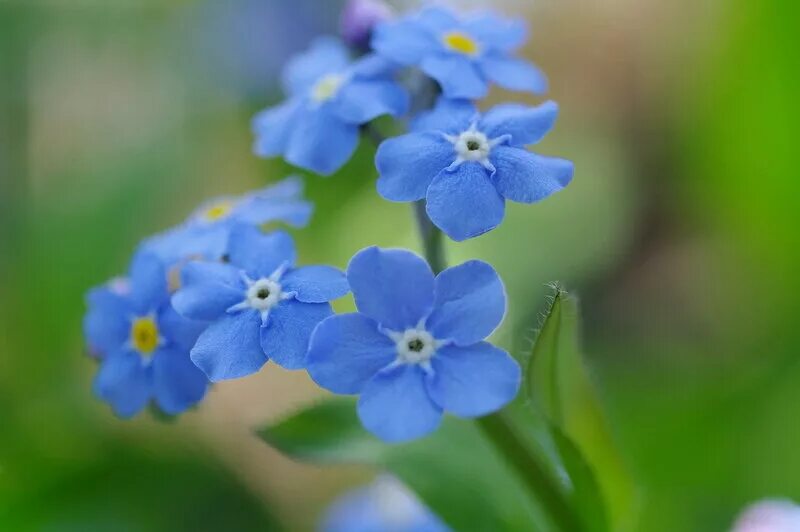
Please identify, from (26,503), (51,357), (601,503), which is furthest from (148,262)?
(51,357)

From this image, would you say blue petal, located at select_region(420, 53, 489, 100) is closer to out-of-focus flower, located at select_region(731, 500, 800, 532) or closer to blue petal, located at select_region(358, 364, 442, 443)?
blue petal, located at select_region(358, 364, 442, 443)

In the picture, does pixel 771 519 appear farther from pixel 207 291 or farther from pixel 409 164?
pixel 207 291

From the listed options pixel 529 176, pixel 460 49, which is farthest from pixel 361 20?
pixel 529 176

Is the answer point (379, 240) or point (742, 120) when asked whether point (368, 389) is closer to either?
point (379, 240)

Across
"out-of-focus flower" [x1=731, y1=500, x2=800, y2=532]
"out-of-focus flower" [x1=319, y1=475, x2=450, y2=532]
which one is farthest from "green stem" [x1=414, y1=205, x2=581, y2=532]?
"out-of-focus flower" [x1=319, y1=475, x2=450, y2=532]

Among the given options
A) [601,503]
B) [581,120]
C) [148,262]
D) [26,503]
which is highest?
[581,120]
